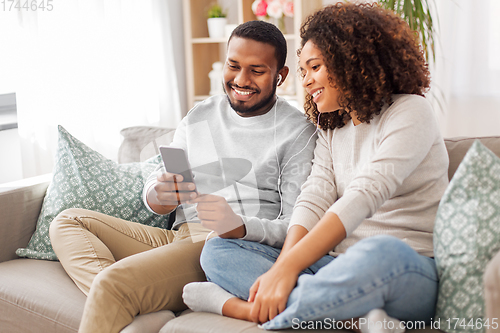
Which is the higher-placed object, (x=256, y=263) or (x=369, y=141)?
(x=369, y=141)

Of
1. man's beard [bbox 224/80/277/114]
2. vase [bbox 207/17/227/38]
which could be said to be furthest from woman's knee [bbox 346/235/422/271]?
vase [bbox 207/17/227/38]

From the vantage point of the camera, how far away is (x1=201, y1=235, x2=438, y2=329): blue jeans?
85 cm

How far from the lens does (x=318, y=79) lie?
119 cm

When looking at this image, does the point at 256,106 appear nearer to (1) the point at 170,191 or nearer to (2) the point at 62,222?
(1) the point at 170,191

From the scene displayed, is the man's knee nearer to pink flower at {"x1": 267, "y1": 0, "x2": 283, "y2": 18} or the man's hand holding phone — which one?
the man's hand holding phone

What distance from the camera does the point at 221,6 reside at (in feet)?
10.7

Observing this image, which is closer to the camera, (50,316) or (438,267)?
(438,267)

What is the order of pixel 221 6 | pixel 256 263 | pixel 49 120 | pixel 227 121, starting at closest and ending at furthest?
1. pixel 256 263
2. pixel 227 121
3. pixel 49 120
4. pixel 221 6

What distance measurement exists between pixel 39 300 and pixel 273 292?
70 centimetres

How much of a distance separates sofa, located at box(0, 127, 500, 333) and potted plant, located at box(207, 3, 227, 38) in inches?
60.6

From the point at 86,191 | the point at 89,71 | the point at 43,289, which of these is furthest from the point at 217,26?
the point at 43,289

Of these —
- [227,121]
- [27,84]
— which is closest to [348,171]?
[227,121]

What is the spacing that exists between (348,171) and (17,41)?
5.47 feet

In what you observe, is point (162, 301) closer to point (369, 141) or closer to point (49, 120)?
point (369, 141)
